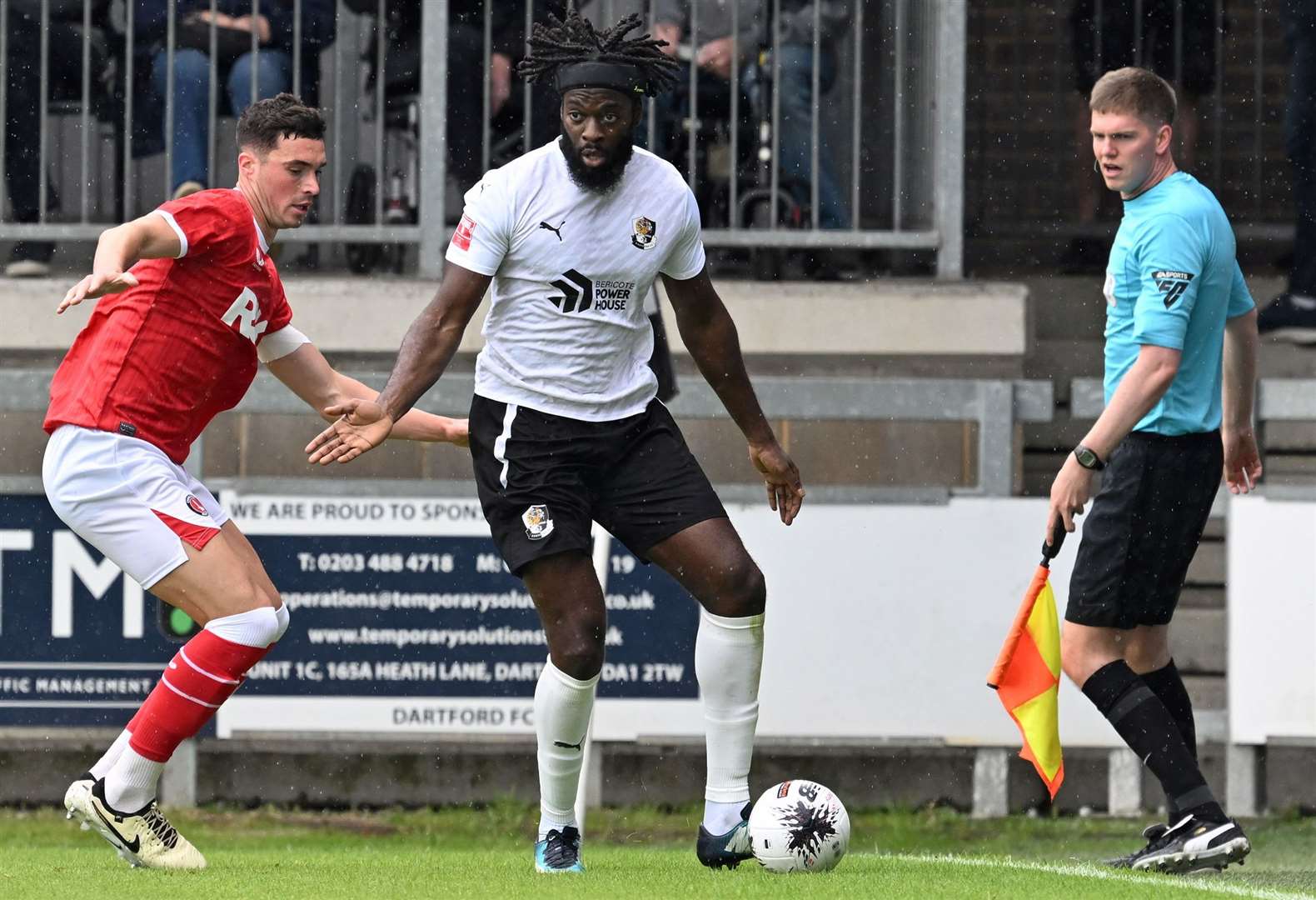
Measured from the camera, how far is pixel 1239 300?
6.50m

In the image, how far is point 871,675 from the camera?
29.4 ft

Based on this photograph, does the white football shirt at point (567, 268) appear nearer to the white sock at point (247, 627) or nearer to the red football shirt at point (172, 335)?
the red football shirt at point (172, 335)

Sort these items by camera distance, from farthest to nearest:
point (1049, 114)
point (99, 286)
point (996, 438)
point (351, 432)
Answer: point (1049, 114)
point (996, 438)
point (351, 432)
point (99, 286)

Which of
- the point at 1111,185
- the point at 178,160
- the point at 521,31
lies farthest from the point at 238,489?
the point at 1111,185

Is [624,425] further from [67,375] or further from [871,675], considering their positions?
[871,675]

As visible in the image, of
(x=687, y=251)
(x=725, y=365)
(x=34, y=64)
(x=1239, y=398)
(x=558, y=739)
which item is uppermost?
(x=34, y=64)

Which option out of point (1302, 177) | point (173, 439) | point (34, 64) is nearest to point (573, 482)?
point (173, 439)

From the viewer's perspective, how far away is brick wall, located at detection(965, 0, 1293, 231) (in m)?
12.6

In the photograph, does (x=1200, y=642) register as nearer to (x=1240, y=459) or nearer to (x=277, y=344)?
(x=1240, y=459)

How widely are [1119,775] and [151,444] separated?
4750 millimetres

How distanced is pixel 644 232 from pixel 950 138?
183 inches

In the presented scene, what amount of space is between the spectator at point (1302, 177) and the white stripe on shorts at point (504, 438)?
581 cm

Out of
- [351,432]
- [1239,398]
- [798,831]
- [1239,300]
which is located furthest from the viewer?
[1239,398]

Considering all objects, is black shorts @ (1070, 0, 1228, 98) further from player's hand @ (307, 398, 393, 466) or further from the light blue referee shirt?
player's hand @ (307, 398, 393, 466)
